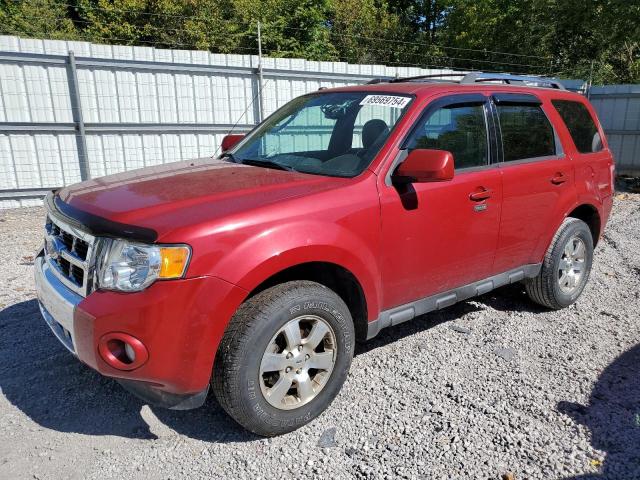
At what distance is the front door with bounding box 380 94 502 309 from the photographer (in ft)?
10.4

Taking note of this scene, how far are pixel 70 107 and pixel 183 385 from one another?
7.84 m

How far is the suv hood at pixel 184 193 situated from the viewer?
2.54 meters

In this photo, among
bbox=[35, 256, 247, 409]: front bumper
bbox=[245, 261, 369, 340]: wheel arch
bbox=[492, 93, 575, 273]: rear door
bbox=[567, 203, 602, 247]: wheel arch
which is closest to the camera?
bbox=[35, 256, 247, 409]: front bumper

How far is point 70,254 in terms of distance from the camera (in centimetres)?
273

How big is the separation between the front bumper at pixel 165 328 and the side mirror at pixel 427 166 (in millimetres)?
1242

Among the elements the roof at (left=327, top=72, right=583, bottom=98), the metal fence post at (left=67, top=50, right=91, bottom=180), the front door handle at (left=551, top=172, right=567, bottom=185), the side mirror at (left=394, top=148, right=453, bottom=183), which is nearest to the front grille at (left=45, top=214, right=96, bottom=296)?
the side mirror at (left=394, top=148, right=453, bottom=183)

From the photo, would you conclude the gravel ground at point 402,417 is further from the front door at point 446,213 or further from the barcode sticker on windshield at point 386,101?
the barcode sticker on windshield at point 386,101

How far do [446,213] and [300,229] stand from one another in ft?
3.82

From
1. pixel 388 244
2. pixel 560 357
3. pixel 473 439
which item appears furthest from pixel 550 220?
pixel 473 439

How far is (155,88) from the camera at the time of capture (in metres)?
9.41

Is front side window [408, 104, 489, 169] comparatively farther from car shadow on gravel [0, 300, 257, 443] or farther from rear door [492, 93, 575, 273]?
car shadow on gravel [0, 300, 257, 443]

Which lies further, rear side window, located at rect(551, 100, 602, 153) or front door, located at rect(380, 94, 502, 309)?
rear side window, located at rect(551, 100, 602, 153)

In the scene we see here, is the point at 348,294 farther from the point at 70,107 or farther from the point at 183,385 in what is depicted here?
the point at 70,107

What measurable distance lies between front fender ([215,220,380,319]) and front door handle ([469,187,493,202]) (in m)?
0.93
